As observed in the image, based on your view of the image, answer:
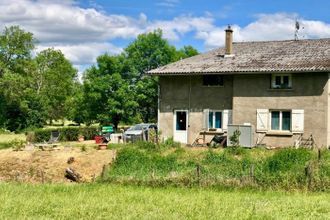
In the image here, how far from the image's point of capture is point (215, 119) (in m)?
30.9

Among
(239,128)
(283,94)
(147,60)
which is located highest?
(147,60)

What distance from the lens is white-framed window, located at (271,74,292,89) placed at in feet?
94.2

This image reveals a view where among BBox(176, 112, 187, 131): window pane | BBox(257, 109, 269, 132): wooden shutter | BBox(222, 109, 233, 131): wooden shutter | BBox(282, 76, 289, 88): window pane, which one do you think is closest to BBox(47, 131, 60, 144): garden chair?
BBox(176, 112, 187, 131): window pane

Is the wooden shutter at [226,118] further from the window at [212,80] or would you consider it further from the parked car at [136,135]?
the parked car at [136,135]

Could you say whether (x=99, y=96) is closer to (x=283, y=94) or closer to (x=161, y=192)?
(x=283, y=94)

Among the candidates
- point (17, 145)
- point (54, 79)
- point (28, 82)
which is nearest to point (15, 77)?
point (28, 82)

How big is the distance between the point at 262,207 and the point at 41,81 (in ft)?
212

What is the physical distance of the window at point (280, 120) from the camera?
28.7 m

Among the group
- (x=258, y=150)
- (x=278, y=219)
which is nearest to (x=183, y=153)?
(x=258, y=150)

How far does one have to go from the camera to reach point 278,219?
1300 cm

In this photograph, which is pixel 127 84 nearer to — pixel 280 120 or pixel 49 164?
pixel 280 120

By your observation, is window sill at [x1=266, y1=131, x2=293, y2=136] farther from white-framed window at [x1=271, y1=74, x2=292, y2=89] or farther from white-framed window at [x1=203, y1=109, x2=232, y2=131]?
white-framed window at [x1=203, y1=109, x2=232, y2=131]

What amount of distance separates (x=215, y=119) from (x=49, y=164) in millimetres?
10201

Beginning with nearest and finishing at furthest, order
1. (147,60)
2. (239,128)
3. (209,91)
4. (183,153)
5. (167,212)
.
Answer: (167,212)
(183,153)
(239,128)
(209,91)
(147,60)
